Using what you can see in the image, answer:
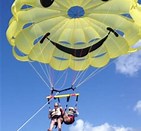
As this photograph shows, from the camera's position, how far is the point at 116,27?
59.8 feet

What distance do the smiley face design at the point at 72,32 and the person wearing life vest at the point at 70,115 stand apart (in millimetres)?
2752

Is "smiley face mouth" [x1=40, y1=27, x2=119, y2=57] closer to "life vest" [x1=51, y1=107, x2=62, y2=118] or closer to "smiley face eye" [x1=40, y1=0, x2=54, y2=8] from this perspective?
"smiley face eye" [x1=40, y1=0, x2=54, y2=8]

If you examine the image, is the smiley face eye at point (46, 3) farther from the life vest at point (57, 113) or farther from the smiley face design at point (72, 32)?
the life vest at point (57, 113)

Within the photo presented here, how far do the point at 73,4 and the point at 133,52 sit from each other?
2.97 meters

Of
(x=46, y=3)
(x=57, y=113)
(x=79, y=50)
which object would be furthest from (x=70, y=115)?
(x=46, y=3)

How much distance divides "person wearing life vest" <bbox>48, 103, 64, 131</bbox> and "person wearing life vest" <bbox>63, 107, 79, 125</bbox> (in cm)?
14

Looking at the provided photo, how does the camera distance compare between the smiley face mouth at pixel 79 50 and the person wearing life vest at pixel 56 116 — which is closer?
the person wearing life vest at pixel 56 116

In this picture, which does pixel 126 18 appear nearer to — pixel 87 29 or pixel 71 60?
pixel 87 29

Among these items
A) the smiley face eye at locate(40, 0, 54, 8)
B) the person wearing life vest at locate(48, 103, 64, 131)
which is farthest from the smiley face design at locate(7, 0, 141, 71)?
the person wearing life vest at locate(48, 103, 64, 131)

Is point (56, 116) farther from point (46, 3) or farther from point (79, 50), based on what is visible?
point (46, 3)

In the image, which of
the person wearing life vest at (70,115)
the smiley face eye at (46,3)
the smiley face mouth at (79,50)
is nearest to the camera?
the person wearing life vest at (70,115)

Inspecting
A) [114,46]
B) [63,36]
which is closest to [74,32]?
[63,36]

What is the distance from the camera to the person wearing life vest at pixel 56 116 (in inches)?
674

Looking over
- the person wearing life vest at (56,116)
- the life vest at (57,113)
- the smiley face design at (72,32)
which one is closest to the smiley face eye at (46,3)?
the smiley face design at (72,32)
